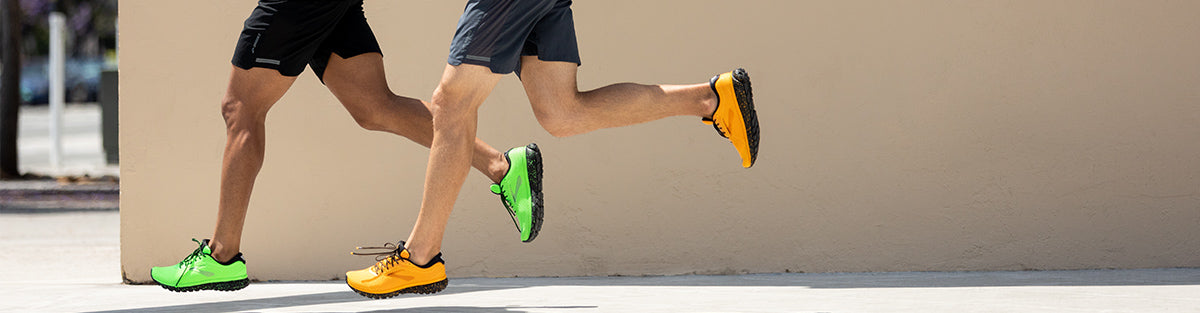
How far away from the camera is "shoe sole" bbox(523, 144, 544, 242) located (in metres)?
4.00

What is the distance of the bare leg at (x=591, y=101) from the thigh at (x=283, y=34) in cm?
66

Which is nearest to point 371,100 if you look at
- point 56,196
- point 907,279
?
point 907,279

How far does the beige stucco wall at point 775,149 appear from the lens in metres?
5.10

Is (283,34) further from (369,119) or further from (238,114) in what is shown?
(369,119)

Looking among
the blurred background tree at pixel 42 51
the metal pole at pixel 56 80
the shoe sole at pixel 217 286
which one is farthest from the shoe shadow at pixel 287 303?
the metal pole at pixel 56 80

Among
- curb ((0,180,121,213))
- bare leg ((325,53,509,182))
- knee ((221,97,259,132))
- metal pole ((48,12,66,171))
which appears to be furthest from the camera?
metal pole ((48,12,66,171))

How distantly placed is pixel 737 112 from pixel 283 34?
140 cm

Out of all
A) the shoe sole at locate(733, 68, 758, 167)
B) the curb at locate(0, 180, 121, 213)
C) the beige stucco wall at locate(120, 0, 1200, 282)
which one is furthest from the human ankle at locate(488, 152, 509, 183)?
the curb at locate(0, 180, 121, 213)

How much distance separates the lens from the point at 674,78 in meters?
5.12

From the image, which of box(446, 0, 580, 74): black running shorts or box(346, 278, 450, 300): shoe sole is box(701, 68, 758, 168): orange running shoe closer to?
box(446, 0, 580, 74): black running shorts

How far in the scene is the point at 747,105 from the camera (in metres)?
4.23

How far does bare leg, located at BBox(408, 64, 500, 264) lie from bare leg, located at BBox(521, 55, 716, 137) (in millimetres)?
189

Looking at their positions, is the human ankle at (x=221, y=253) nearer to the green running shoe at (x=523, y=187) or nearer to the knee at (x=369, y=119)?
the knee at (x=369, y=119)

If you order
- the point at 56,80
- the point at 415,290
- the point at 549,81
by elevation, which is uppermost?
the point at 56,80
